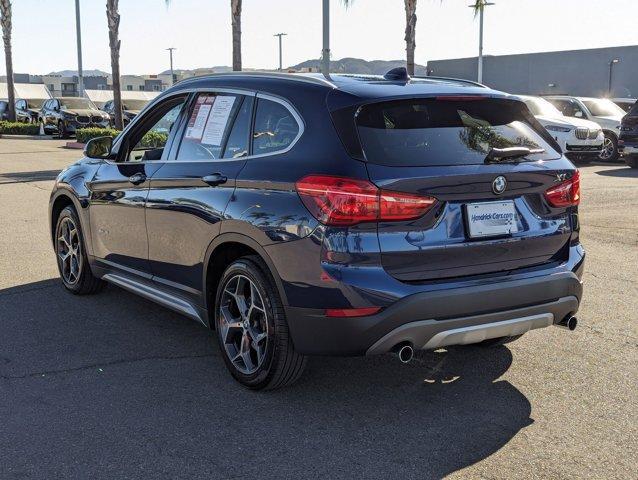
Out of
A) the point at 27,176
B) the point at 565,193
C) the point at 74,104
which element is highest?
the point at 74,104

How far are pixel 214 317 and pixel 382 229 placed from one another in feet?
4.85

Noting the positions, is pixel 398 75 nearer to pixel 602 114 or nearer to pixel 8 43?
pixel 602 114

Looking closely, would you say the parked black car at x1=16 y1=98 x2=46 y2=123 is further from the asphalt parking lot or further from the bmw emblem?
the bmw emblem

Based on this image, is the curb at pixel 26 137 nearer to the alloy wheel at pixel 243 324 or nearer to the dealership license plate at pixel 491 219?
the alloy wheel at pixel 243 324

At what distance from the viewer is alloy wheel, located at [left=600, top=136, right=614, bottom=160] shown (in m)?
21.0

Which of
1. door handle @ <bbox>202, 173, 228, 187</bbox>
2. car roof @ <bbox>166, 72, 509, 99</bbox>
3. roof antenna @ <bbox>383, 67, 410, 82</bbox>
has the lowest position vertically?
door handle @ <bbox>202, 173, 228, 187</bbox>

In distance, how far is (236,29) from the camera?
2273 centimetres

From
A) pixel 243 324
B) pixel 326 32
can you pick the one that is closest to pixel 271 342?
pixel 243 324

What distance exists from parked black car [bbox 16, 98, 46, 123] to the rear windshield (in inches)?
1630

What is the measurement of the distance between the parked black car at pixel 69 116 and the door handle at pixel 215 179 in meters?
29.9

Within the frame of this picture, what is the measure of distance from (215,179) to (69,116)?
100 feet

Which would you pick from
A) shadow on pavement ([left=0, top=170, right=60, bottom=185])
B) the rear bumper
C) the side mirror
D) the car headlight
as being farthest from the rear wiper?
the car headlight

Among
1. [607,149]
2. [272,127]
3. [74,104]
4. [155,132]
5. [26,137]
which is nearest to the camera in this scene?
[272,127]

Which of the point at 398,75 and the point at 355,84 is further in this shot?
the point at 398,75
